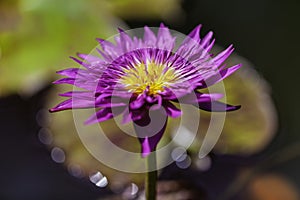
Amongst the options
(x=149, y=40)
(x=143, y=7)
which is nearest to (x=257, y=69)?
(x=143, y=7)

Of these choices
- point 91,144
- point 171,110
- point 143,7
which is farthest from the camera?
point 143,7

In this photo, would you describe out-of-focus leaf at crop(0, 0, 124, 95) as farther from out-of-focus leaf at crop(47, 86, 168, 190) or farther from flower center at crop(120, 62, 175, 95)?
flower center at crop(120, 62, 175, 95)

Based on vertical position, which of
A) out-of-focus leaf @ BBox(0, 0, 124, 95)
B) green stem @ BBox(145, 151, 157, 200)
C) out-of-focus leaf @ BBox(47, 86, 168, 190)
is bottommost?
out-of-focus leaf @ BBox(47, 86, 168, 190)

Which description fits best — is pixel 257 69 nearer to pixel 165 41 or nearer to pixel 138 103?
pixel 165 41

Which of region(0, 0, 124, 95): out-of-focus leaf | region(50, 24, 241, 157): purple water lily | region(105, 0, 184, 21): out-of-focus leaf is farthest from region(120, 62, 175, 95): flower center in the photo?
region(105, 0, 184, 21): out-of-focus leaf

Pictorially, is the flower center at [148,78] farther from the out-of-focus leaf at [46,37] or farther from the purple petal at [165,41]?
the out-of-focus leaf at [46,37]
